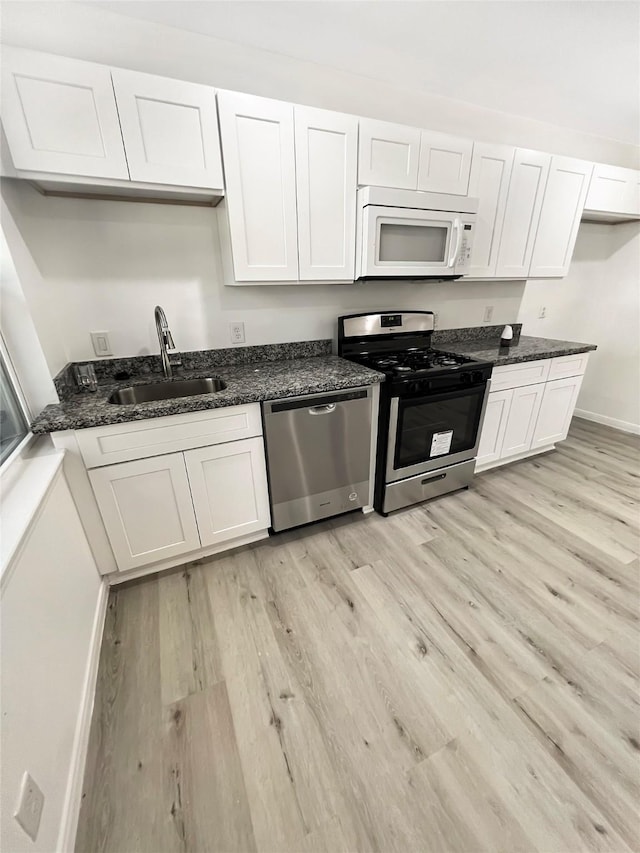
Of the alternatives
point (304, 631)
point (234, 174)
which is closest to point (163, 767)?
point (304, 631)

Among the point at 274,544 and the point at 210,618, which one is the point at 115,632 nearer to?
the point at 210,618

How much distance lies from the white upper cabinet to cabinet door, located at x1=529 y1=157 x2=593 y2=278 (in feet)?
0.31

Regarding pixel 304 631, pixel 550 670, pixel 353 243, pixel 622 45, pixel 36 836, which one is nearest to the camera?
pixel 36 836

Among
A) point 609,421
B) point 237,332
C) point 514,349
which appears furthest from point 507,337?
point 237,332

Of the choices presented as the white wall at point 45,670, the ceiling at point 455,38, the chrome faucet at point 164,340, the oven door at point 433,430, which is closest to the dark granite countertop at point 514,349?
the oven door at point 433,430

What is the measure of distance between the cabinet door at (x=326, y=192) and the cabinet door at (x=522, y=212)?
1.22 m

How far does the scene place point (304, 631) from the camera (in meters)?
1.51

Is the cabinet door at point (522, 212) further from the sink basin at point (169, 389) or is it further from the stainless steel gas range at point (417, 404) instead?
the sink basin at point (169, 389)

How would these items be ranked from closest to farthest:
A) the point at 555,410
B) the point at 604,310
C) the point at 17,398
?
the point at 17,398 < the point at 555,410 < the point at 604,310

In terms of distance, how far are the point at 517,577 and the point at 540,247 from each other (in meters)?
2.37

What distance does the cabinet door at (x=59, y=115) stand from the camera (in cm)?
125

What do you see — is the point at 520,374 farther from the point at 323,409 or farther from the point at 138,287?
the point at 138,287

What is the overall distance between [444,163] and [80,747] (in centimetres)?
312

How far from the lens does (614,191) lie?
8.66 ft
